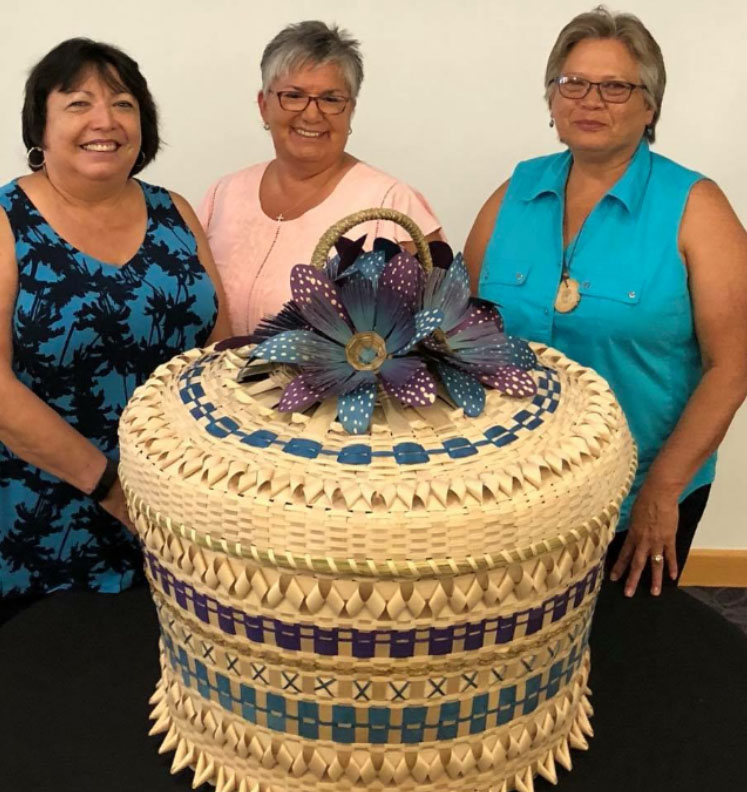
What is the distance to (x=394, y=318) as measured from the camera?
2.85 feet

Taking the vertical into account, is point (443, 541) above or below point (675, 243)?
below

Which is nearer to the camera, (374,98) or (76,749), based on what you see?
(76,749)

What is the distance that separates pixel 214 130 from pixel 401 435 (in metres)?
1.64

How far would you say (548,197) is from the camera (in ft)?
4.97

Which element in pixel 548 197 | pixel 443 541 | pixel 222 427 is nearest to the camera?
pixel 443 541

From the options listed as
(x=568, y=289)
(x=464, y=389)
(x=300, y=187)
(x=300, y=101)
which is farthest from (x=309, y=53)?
(x=464, y=389)

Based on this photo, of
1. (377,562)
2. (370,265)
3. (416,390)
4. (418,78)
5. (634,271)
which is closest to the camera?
(377,562)

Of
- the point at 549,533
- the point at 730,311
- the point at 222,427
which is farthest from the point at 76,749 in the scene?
the point at 730,311

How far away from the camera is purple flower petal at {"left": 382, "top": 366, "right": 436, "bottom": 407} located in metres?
0.83

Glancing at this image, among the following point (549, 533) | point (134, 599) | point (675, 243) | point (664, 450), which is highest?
point (675, 243)

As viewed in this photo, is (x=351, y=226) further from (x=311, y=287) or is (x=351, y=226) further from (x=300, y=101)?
(x=300, y=101)

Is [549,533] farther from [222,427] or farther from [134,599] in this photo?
[134,599]

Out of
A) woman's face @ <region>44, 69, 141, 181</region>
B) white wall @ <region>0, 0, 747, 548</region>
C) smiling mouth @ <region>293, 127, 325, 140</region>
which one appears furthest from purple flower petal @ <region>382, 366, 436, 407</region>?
white wall @ <region>0, 0, 747, 548</region>

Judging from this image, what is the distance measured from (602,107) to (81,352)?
888 millimetres
